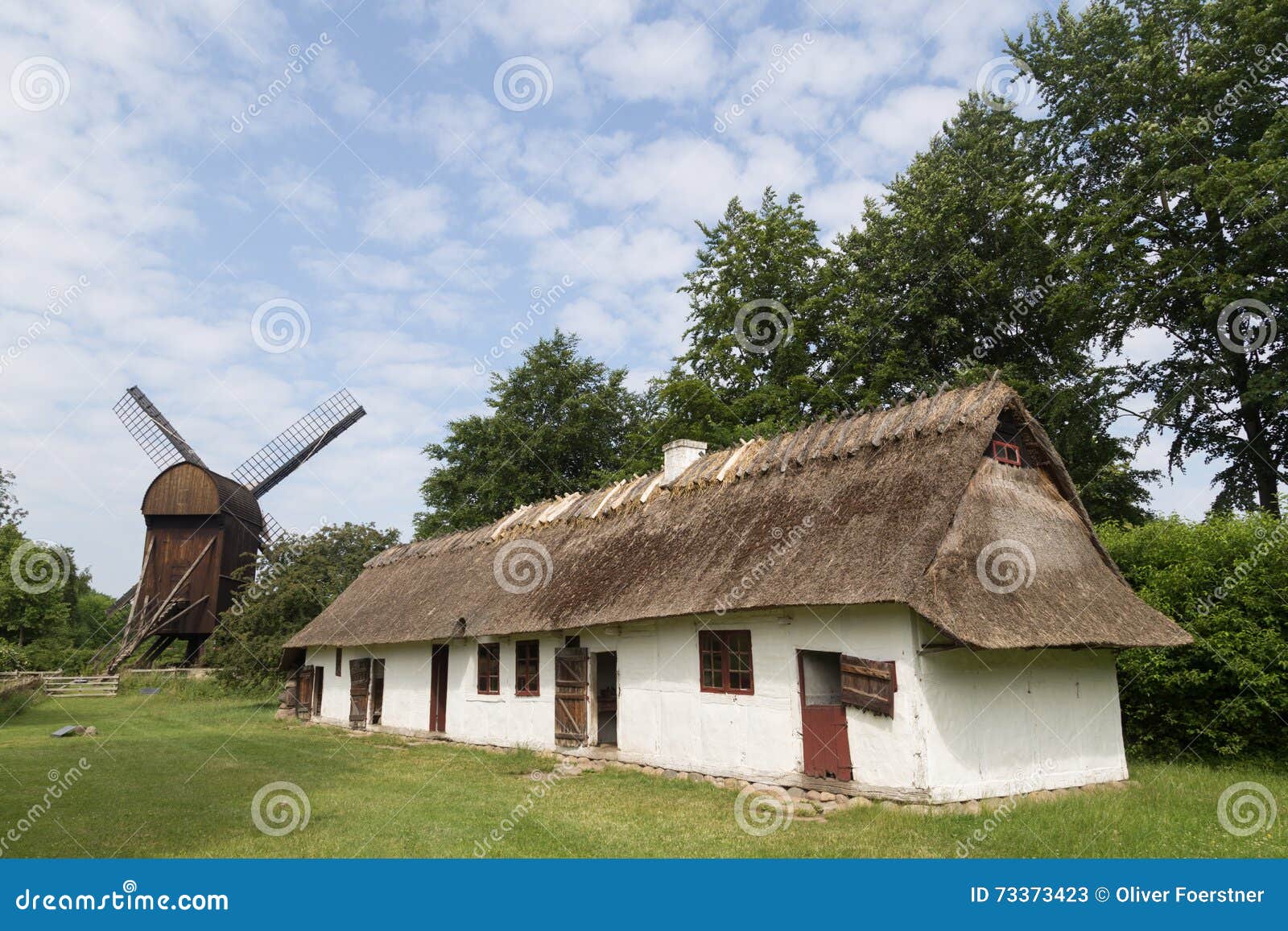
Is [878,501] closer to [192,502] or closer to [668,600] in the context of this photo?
[668,600]

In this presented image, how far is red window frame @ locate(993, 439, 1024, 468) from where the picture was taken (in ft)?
46.0

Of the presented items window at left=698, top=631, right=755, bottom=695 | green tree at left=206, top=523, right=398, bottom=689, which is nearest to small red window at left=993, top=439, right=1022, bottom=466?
window at left=698, top=631, right=755, bottom=695

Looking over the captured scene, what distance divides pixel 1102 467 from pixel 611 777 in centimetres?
1648

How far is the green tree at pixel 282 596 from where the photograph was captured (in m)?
28.7

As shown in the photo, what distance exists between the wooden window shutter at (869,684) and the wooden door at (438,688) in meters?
12.0

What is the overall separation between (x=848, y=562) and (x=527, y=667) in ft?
27.7

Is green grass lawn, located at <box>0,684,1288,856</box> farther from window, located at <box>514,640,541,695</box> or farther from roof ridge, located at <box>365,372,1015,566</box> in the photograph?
roof ridge, located at <box>365,372,1015,566</box>

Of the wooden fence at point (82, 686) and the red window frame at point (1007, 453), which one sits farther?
the wooden fence at point (82, 686)

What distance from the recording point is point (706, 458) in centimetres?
1852

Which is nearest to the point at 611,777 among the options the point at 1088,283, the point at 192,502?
→ the point at 1088,283

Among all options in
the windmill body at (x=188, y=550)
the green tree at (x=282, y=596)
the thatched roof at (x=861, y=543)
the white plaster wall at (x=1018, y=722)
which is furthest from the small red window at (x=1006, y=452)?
the windmill body at (x=188, y=550)

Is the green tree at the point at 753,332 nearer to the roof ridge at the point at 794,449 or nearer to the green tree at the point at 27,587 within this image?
the roof ridge at the point at 794,449

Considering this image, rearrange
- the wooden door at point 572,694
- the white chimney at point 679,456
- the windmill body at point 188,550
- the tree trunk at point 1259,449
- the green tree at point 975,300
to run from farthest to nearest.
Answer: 1. the windmill body at point 188,550
2. the green tree at point 975,300
3. the tree trunk at point 1259,449
4. the white chimney at point 679,456
5. the wooden door at point 572,694

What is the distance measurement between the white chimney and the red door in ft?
23.7
